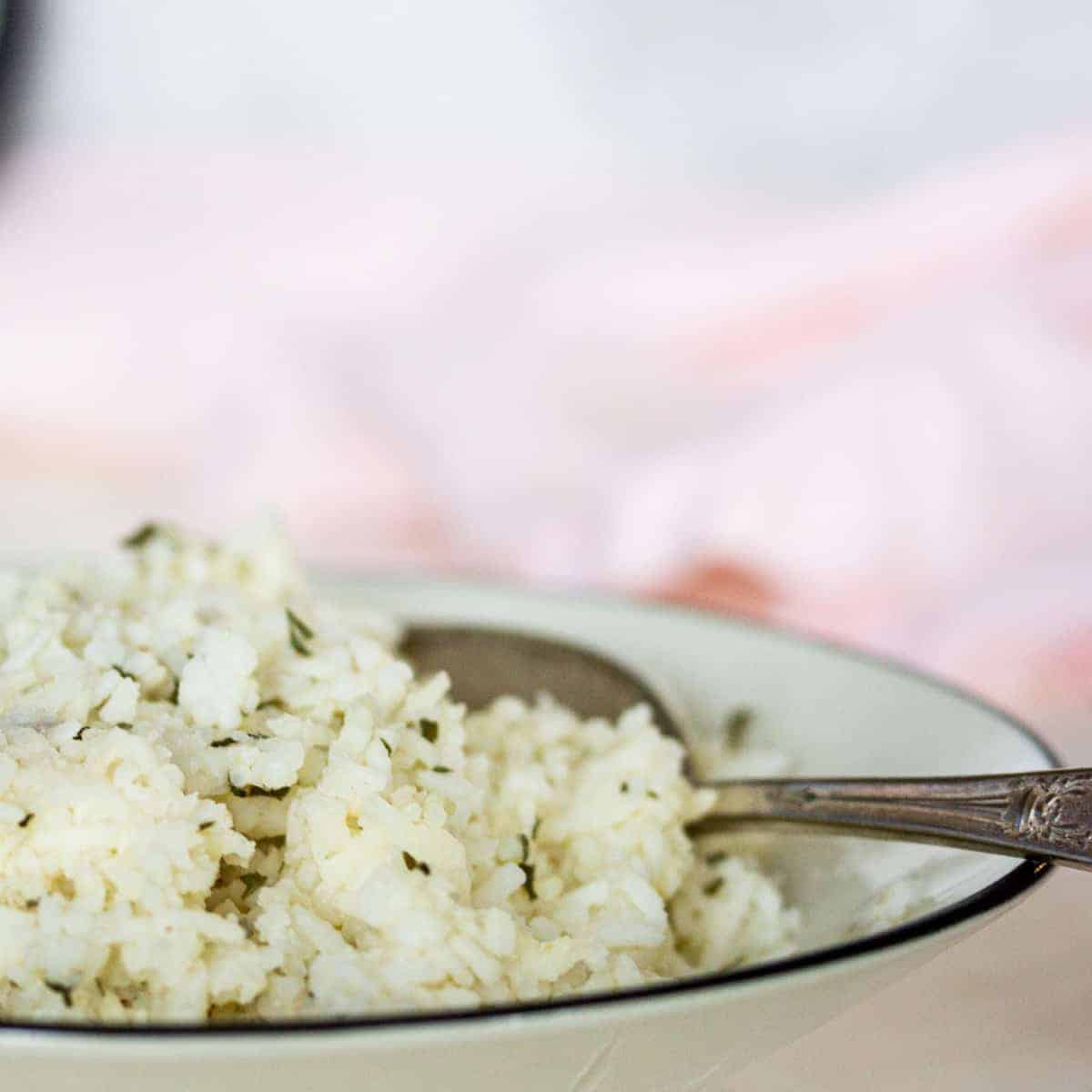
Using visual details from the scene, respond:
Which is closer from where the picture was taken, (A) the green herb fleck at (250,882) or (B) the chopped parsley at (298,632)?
(A) the green herb fleck at (250,882)

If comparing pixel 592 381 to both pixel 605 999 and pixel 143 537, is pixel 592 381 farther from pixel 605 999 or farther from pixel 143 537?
pixel 605 999

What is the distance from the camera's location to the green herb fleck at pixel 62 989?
21.3 inches

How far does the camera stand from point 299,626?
0.81 metres

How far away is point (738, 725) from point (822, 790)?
0.22 m

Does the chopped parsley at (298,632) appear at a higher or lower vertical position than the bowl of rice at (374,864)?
higher

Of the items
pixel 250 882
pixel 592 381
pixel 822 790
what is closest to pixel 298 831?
pixel 250 882

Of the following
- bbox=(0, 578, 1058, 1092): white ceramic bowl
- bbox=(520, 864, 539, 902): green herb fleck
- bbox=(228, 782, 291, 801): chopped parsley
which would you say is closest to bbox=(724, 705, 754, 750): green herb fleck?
bbox=(0, 578, 1058, 1092): white ceramic bowl

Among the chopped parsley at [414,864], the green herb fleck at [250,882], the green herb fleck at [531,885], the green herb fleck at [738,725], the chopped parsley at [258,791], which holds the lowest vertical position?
the green herb fleck at [531,885]

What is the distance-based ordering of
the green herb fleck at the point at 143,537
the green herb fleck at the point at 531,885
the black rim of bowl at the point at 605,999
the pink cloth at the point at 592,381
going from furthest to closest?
the pink cloth at the point at 592,381 < the green herb fleck at the point at 143,537 < the green herb fleck at the point at 531,885 < the black rim of bowl at the point at 605,999

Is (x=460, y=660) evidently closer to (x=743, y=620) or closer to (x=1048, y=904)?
(x=743, y=620)

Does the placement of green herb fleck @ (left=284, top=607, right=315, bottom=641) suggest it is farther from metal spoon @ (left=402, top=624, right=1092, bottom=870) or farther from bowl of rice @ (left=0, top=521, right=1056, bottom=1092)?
metal spoon @ (left=402, top=624, right=1092, bottom=870)

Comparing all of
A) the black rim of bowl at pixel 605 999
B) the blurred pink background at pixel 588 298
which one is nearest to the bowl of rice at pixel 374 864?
the black rim of bowl at pixel 605 999

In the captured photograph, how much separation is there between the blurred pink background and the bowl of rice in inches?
25.7

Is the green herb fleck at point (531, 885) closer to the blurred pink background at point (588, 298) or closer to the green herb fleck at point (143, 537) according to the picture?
the green herb fleck at point (143, 537)
